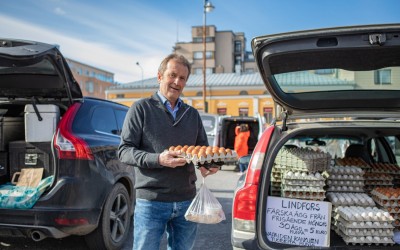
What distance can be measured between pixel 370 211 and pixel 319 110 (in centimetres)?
93

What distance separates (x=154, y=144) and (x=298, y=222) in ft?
3.88

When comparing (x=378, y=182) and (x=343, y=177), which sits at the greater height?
(x=343, y=177)

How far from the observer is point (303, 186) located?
2.83 metres

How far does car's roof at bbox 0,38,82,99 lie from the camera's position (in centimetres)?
306

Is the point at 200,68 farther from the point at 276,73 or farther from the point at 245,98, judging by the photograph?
Result: the point at 276,73

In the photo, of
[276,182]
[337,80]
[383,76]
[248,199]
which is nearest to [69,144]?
[248,199]

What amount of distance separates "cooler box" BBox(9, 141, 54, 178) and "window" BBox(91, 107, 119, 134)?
22.9 inches

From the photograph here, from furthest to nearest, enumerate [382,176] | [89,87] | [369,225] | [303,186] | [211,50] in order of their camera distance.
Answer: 1. [89,87]
2. [211,50]
3. [382,176]
4. [303,186]
5. [369,225]

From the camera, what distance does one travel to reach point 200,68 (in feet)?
197

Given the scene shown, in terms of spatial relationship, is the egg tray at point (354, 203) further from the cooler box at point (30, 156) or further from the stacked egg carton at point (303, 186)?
the cooler box at point (30, 156)

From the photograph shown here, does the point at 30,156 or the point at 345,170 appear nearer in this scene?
the point at 345,170

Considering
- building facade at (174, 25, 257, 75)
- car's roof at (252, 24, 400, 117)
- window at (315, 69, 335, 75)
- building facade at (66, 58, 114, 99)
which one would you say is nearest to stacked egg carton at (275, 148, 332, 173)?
car's roof at (252, 24, 400, 117)

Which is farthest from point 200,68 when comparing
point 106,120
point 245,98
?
point 106,120

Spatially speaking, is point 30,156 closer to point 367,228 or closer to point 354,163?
point 367,228
